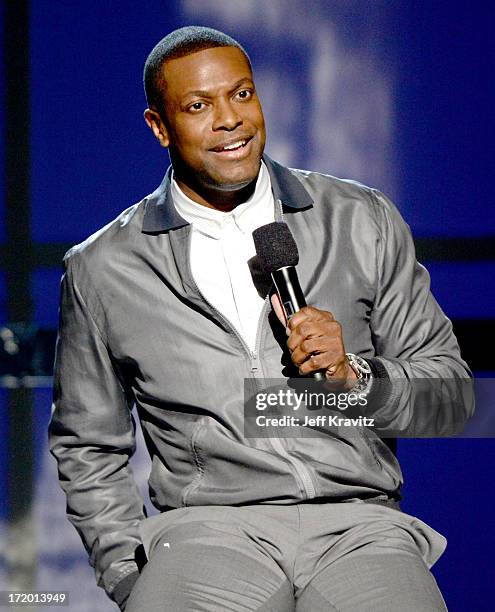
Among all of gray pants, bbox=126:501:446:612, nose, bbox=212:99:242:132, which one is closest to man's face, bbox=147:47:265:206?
nose, bbox=212:99:242:132

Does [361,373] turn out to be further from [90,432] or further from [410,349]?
[90,432]

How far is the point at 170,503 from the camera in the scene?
1850 millimetres

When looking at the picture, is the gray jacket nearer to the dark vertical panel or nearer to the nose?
the nose

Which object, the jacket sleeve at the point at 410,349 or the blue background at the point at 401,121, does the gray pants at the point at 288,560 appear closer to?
the jacket sleeve at the point at 410,349

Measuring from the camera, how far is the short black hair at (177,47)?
1.87 meters

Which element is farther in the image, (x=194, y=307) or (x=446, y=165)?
(x=446, y=165)

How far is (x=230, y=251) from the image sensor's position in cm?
189

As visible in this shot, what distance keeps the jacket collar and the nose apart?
0.51 ft

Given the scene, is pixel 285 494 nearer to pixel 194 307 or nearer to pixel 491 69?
pixel 194 307

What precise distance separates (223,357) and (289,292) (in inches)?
11.1

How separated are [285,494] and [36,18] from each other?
1634 millimetres

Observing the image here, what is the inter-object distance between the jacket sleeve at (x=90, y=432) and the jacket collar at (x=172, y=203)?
0.17m

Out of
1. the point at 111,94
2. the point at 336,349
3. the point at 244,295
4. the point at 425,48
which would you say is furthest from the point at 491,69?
the point at 336,349

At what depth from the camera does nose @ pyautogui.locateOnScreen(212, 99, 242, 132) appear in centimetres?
184
